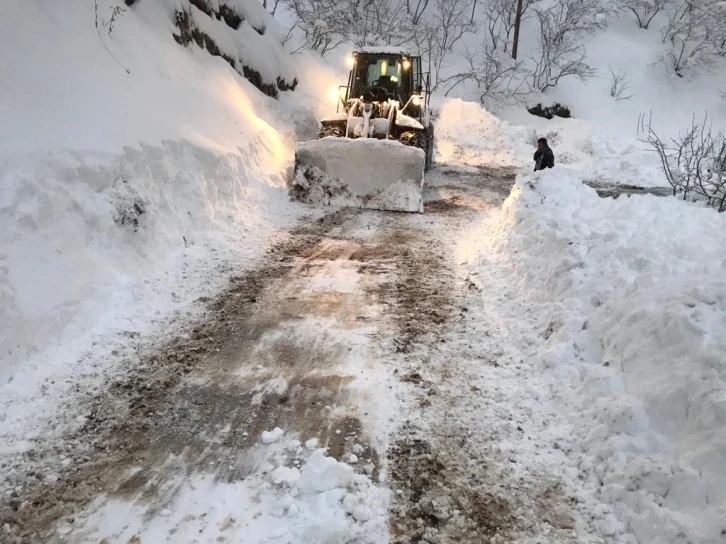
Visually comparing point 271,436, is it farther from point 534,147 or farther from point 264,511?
point 534,147

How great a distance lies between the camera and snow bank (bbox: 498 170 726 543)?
2.56 m

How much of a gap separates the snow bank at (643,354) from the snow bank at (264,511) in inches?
50.4

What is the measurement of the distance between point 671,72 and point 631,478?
34.6 metres

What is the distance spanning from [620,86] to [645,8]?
9683mm

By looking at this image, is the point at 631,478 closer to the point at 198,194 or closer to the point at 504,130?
the point at 198,194

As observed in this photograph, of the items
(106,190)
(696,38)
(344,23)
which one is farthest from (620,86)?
(106,190)

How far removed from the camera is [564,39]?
A: 96.7 ft

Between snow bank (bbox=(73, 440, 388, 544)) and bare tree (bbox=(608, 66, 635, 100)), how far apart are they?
31133 mm

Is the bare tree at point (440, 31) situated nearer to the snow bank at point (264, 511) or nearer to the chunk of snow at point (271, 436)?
the chunk of snow at point (271, 436)

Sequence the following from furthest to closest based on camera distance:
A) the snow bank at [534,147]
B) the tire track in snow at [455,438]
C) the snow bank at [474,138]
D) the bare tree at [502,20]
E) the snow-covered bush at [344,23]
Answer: the bare tree at [502,20] < the snow-covered bush at [344,23] < the snow bank at [474,138] < the snow bank at [534,147] < the tire track in snow at [455,438]

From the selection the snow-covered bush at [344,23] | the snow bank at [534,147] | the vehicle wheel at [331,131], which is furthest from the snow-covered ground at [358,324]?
the snow-covered bush at [344,23]

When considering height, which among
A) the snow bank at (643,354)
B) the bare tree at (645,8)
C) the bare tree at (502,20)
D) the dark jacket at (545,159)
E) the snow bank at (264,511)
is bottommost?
the snow bank at (264,511)

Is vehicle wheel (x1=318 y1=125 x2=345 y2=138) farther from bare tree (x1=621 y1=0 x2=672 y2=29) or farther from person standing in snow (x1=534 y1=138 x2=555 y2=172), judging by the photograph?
bare tree (x1=621 y1=0 x2=672 y2=29)

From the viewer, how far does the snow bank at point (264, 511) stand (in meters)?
2.49
